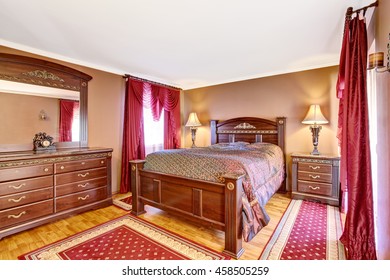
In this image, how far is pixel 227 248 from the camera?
192cm

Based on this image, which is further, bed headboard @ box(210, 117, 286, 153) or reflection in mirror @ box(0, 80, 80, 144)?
bed headboard @ box(210, 117, 286, 153)

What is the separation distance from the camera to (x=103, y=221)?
2645 mm

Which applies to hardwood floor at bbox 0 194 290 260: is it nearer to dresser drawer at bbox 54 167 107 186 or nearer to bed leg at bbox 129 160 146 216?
bed leg at bbox 129 160 146 216

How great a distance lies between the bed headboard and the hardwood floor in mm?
1455

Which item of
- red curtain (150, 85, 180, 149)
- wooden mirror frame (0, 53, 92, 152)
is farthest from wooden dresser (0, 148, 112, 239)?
red curtain (150, 85, 180, 149)

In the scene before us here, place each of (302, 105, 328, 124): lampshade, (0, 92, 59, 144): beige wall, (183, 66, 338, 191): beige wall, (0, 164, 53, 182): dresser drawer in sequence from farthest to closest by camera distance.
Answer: (183, 66, 338, 191): beige wall → (302, 105, 328, 124): lampshade → (0, 92, 59, 144): beige wall → (0, 164, 53, 182): dresser drawer

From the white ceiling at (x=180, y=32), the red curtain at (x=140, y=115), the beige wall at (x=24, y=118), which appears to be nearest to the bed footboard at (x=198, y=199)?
the red curtain at (x=140, y=115)

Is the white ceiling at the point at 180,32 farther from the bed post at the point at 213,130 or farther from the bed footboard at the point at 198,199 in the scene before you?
the bed footboard at the point at 198,199

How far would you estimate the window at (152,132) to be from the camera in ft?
14.5

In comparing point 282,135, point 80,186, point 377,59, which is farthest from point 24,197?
point 282,135

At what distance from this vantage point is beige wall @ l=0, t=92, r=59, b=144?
2.59 meters

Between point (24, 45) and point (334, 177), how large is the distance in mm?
4980
